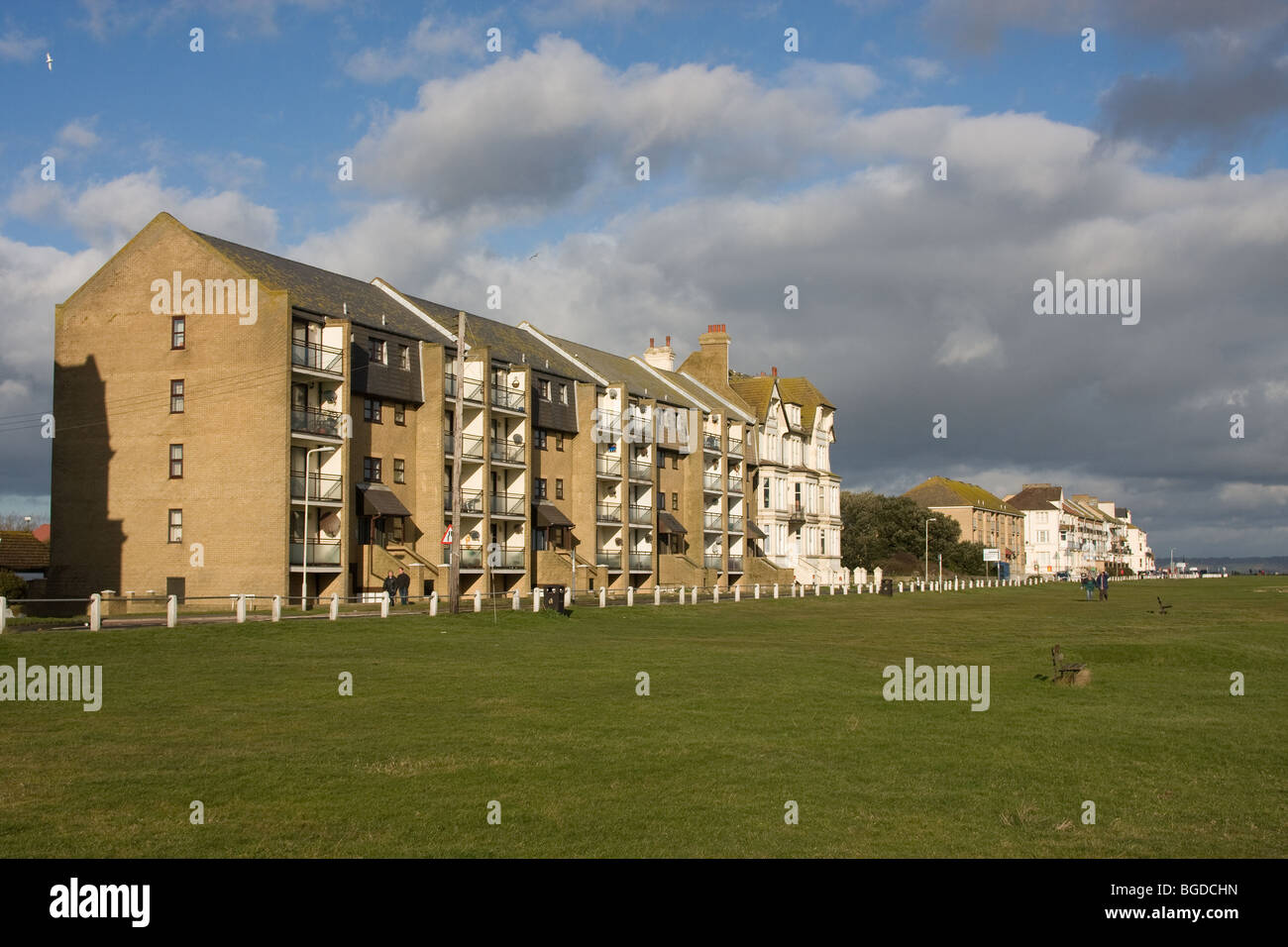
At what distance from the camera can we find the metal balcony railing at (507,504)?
6046 centimetres

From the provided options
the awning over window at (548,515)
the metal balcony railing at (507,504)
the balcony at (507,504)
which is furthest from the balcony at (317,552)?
the awning over window at (548,515)

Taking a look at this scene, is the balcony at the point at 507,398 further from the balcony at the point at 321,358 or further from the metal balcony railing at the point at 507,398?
the balcony at the point at 321,358

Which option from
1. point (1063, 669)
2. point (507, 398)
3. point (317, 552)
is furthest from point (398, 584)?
point (1063, 669)

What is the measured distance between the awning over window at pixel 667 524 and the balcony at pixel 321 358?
30487mm

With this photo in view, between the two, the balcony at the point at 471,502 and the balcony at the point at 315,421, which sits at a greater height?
the balcony at the point at 315,421

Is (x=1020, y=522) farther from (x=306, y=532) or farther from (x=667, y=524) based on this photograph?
(x=306, y=532)

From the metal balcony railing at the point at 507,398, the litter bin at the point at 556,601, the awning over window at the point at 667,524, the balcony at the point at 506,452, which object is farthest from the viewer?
the awning over window at the point at 667,524

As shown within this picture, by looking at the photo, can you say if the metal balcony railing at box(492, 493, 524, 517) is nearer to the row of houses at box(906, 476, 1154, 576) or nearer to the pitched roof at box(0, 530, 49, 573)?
the pitched roof at box(0, 530, 49, 573)

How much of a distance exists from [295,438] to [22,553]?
2331 cm

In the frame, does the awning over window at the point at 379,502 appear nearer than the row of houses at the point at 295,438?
No

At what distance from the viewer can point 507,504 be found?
61625mm

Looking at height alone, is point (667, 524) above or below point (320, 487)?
below

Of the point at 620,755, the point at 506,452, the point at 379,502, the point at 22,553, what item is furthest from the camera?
the point at 506,452
